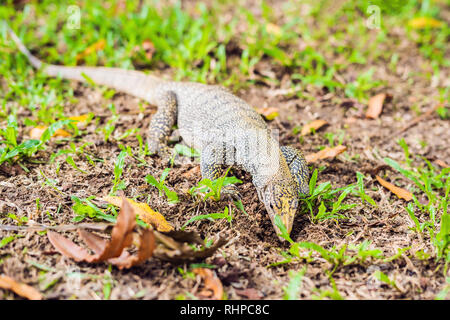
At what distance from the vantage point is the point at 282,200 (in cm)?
446

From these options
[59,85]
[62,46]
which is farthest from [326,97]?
[62,46]

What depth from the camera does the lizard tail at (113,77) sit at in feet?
22.5

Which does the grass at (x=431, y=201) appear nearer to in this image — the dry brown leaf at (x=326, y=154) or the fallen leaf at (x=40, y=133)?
the dry brown leaf at (x=326, y=154)

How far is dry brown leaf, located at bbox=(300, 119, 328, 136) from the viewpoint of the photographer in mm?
6352

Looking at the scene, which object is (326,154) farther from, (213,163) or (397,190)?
(213,163)

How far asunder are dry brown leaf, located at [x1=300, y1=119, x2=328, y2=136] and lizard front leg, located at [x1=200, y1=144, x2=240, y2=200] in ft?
5.36

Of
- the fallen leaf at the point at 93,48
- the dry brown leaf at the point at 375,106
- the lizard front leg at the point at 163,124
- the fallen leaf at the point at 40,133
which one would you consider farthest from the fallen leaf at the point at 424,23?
the fallen leaf at the point at 40,133

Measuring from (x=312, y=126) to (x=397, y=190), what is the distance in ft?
5.57

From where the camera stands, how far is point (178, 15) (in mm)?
8328

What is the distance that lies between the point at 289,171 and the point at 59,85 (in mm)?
4421

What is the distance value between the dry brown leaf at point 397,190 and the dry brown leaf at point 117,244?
337 centimetres

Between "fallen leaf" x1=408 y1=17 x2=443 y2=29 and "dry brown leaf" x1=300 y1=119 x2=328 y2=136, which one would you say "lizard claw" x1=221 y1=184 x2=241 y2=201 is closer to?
"dry brown leaf" x1=300 y1=119 x2=328 y2=136

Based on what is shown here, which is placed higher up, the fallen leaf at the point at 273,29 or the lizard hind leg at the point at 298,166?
the fallen leaf at the point at 273,29

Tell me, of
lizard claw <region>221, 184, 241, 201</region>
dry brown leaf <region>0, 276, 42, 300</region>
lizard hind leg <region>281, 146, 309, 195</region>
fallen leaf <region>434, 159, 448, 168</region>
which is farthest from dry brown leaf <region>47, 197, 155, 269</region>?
fallen leaf <region>434, 159, 448, 168</region>
